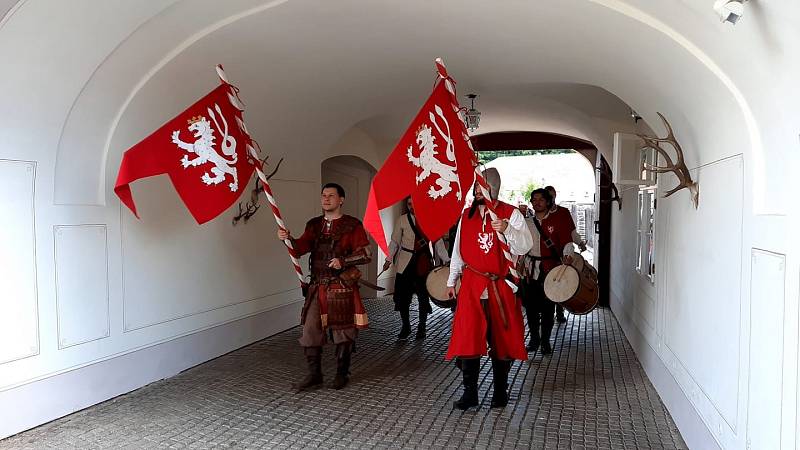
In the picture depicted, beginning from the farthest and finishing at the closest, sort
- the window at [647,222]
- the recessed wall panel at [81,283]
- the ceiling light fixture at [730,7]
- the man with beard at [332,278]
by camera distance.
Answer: the window at [647,222]
the man with beard at [332,278]
the recessed wall panel at [81,283]
the ceiling light fixture at [730,7]

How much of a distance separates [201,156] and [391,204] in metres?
1.38

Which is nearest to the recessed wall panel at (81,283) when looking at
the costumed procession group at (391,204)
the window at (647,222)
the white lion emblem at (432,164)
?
the costumed procession group at (391,204)

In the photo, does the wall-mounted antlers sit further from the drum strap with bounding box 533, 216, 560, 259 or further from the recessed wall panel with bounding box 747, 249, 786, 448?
the recessed wall panel with bounding box 747, 249, 786, 448

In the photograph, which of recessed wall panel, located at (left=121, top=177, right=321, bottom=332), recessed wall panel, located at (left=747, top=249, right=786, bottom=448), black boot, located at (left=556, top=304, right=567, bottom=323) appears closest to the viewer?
recessed wall panel, located at (left=747, top=249, right=786, bottom=448)

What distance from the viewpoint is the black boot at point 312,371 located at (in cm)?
481

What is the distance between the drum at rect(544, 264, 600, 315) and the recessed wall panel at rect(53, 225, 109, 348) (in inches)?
150

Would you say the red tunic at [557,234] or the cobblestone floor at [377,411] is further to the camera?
the red tunic at [557,234]

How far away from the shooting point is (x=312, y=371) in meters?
4.88

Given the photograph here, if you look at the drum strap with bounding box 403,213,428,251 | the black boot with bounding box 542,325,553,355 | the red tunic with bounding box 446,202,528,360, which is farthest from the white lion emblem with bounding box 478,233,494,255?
the drum strap with bounding box 403,213,428,251

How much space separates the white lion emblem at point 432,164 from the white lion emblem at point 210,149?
127 centimetres

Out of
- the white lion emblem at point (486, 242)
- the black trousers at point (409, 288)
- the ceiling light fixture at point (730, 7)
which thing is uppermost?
the ceiling light fixture at point (730, 7)

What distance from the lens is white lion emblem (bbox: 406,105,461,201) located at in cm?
378

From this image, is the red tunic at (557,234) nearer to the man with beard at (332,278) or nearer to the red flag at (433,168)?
the man with beard at (332,278)

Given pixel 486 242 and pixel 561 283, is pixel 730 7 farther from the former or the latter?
pixel 561 283
